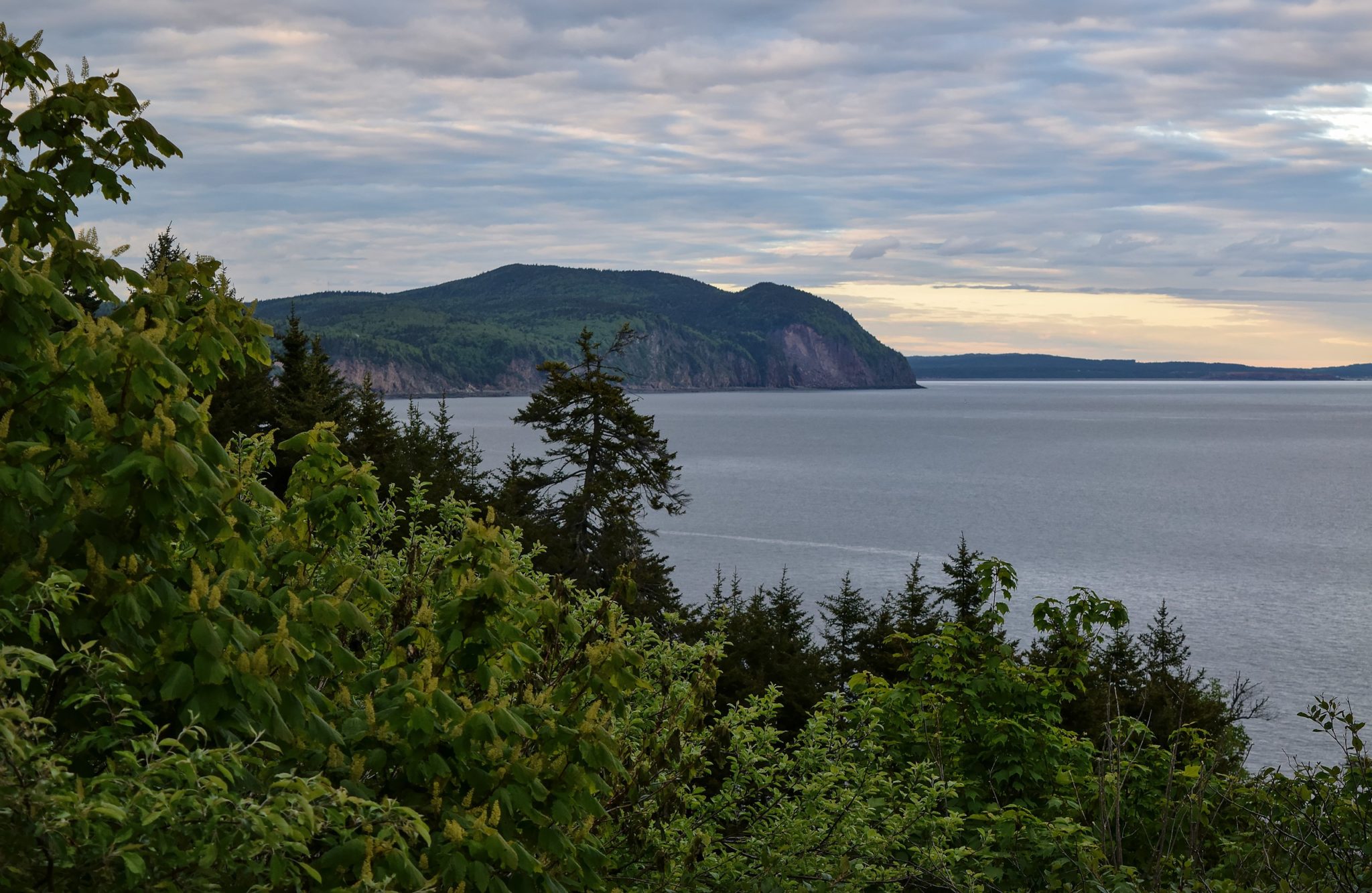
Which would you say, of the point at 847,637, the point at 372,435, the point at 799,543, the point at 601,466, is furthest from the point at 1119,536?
the point at 372,435

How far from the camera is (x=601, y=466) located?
3597 cm

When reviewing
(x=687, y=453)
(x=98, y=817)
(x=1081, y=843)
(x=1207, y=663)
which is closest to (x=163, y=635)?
(x=98, y=817)

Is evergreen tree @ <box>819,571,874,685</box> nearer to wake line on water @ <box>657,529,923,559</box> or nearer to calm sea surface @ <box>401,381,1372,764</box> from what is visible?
calm sea surface @ <box>401,381,1372,764</box>

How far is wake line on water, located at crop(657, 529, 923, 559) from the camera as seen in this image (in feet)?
260

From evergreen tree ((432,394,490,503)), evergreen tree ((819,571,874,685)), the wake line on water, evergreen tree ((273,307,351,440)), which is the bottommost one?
the wake line on water

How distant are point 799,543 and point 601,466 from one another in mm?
48975

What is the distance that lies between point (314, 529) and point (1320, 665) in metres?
53.4

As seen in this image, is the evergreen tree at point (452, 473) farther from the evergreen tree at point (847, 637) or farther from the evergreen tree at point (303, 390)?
the evergreen tree at point (847, 637)

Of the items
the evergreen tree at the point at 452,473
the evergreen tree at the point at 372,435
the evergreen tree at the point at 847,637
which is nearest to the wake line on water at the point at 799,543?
the evergreen tree at the point at 452,473

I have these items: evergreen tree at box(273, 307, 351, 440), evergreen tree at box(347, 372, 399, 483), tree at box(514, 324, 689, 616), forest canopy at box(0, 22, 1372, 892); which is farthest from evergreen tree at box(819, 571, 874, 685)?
forest canopy at box(0, 22, 1372, 892)

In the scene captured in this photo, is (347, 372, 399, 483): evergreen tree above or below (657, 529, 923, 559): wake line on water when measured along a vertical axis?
above

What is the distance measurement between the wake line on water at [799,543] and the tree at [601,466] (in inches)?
1669

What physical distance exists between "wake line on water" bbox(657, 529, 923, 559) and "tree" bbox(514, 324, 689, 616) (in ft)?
139

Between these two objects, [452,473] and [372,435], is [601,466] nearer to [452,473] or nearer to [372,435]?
[452,473]
